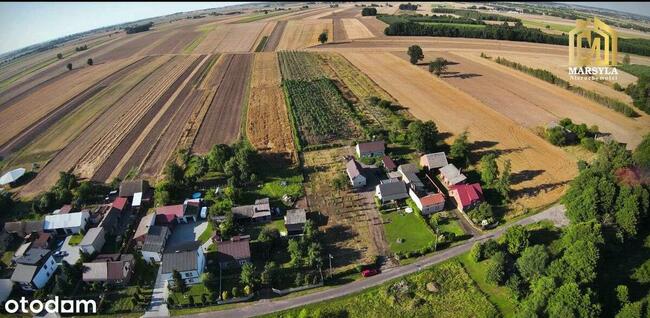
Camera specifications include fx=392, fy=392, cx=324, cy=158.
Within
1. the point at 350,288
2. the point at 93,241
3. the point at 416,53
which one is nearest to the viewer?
the point at 350,288

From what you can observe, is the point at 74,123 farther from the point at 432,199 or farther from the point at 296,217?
the point at 432,199

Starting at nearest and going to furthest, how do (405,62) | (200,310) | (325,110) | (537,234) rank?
(200,310) → (537,234) → (325,110) → (405,62)

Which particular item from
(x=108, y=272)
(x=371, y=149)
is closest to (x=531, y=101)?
(x=371, y=149)

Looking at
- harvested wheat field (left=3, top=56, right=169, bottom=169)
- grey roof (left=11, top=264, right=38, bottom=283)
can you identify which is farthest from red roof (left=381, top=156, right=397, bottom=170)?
harvested wheat field (left=3, top=56, right=169, bottom=169)

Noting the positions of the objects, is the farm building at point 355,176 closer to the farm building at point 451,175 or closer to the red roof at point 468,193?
the farm building at point 451,175

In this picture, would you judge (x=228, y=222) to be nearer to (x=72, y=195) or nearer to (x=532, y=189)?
(x=72, y=195)

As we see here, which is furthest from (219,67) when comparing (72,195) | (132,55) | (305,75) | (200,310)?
(200,310)

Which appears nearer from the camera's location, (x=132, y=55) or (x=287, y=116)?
(x=287, y=116)
